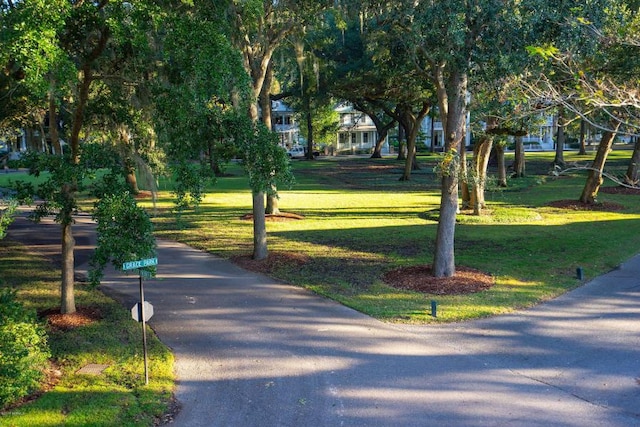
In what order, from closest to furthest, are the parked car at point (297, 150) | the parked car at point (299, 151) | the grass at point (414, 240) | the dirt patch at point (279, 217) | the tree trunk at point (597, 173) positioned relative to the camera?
the grass at point (414, 240)
the dirt patch at point (279, 217)
the tree trunk at point (597, 173)
the parked car at point (299, 151)
the parked car at point (297, 150)

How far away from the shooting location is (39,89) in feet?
22.9

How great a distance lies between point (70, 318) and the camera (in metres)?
10.5

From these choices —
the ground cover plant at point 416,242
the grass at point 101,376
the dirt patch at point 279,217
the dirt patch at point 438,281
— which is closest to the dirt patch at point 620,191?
the ground cover plant at point 416,242

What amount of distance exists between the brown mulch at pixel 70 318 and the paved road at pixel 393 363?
1.14 meters

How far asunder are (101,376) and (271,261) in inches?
283

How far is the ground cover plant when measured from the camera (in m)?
11.7

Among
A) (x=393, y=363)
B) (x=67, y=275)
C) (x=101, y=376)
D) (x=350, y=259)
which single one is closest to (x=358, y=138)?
(x=350, y=259)

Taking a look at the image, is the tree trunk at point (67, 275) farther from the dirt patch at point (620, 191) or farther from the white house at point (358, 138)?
the white house at point (358, 138)

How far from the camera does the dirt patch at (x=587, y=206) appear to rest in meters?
23.6

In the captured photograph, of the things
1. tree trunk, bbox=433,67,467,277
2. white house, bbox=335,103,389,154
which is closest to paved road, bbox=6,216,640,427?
tree trunk, bbox=433,67,467,277

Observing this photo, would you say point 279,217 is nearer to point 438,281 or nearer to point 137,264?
point 438,281

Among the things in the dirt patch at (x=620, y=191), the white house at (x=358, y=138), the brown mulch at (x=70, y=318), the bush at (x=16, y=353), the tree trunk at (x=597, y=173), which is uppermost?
the white house at (x=358, y=138)

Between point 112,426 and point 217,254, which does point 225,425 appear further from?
point 217,254

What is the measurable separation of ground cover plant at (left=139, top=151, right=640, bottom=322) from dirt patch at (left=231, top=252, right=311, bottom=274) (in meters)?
0.03
